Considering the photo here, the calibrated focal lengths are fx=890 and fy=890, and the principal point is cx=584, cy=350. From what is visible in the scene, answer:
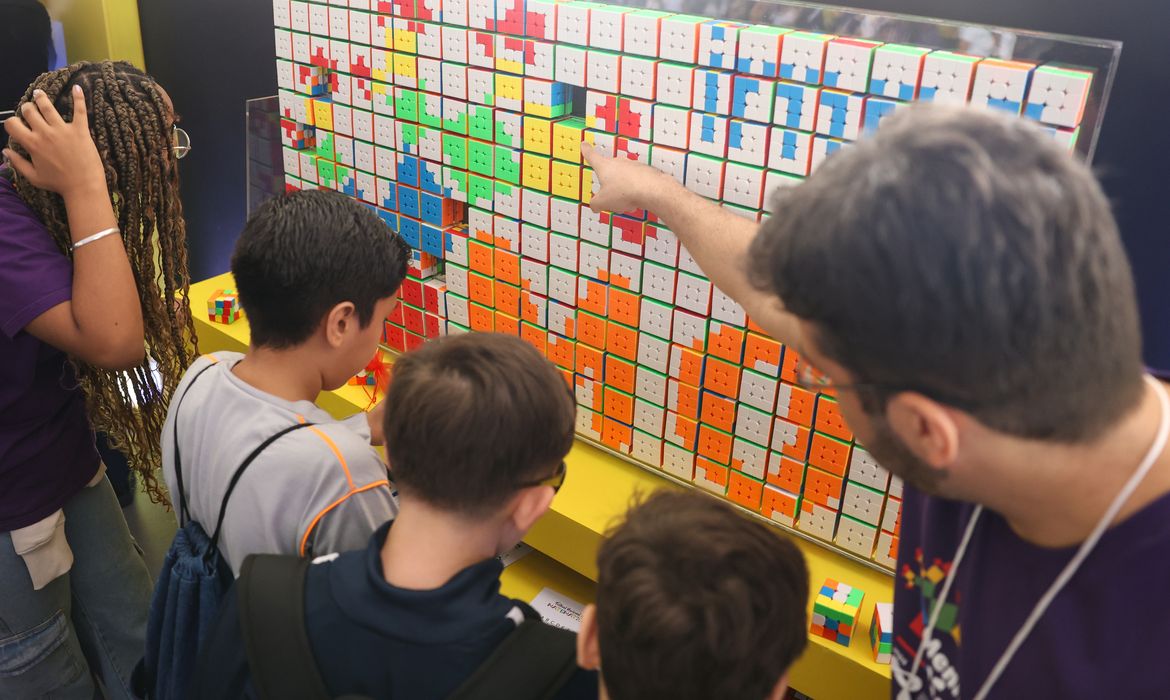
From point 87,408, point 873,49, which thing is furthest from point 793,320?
point 87,408

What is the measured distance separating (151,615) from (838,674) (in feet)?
4.23

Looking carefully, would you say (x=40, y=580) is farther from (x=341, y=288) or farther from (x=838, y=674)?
(x=838, y=674)

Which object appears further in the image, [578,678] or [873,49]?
[873,49]

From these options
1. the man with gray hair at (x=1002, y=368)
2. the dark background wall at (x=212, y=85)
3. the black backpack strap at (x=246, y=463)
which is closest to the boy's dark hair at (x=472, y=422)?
the black backpack strap at (x=246, y=463)

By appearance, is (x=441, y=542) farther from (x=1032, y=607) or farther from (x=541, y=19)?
(x=541, y=19)

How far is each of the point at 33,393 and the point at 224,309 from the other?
3.17 feet

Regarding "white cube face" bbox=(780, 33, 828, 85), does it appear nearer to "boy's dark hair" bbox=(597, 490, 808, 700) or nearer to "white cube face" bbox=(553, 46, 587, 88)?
"white cube face" bbox=(553, 46, 587, 88)

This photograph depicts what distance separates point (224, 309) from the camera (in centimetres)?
279

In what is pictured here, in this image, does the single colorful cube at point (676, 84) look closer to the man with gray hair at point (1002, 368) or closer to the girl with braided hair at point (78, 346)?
the man with gray hair at point (1002, 368)

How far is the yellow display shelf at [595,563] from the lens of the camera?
1.74m

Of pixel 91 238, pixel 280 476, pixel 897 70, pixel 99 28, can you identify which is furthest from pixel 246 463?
pixel 99 28

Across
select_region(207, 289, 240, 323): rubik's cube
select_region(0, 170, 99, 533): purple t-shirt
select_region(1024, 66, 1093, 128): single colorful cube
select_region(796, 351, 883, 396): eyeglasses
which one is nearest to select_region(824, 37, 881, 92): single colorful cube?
select_region(1024, 66, 1093, 128): single colorful cube

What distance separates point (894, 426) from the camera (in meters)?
0.92

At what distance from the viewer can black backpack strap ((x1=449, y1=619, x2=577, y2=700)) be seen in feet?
3.53
